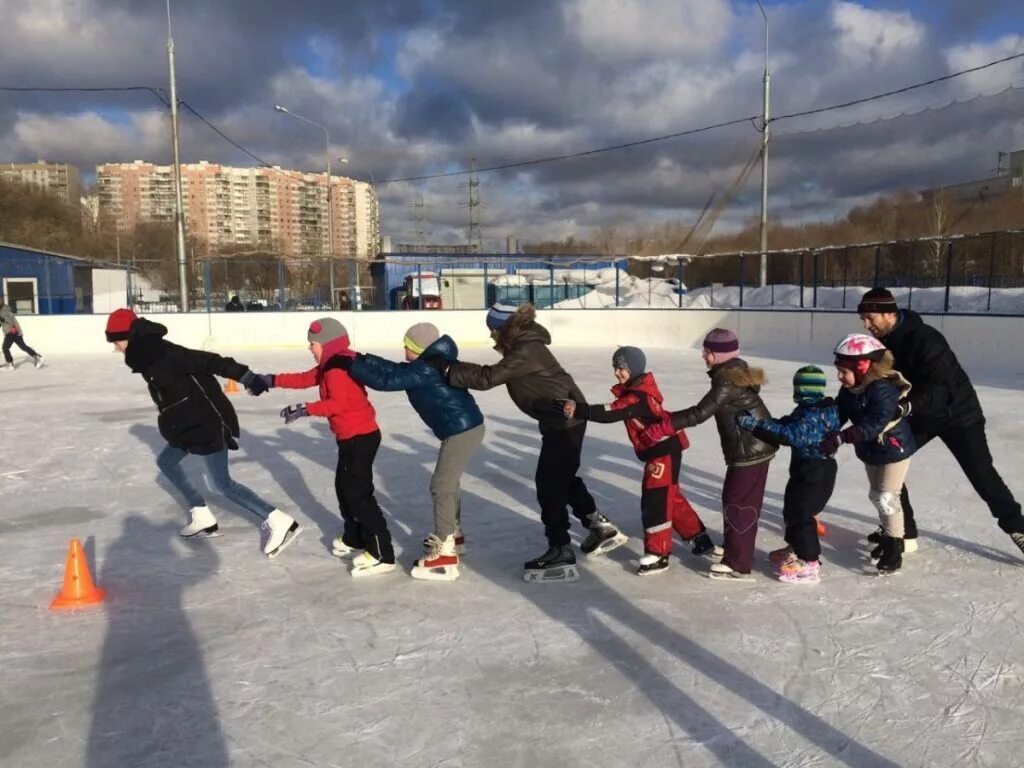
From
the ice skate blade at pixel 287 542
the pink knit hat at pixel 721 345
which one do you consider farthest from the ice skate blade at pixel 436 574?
the pink knit hat at pixel 721 345

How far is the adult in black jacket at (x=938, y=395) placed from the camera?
3855 millimetres

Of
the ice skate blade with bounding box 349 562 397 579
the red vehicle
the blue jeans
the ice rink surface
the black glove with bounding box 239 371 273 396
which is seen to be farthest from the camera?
the red vehicle

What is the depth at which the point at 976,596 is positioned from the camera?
Result: 3.73 meters

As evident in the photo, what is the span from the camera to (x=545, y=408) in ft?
13.1

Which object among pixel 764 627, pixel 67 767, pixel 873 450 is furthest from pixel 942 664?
pixel 67 767

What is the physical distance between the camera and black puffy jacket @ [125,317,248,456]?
14.2 ft

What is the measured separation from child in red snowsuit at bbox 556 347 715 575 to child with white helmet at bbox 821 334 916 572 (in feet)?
2.46

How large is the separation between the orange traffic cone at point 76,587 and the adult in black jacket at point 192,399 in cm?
82

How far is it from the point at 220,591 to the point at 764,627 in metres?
2.60

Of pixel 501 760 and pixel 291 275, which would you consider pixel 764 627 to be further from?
pixel 291 275

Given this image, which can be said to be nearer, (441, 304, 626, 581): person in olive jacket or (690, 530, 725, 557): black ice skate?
(441, 304, 626, 581): person in olive jacket

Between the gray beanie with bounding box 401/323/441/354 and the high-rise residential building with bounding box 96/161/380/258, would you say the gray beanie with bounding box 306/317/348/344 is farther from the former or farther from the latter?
the high-rise residential building with bounding box 96/161/380/258

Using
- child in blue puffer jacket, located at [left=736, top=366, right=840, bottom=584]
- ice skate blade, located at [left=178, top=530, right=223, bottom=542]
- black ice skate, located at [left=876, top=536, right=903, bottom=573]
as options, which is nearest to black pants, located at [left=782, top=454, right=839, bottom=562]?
child in blue puffer jacket, located at [left=736, top=366, right=840, bottom=584]

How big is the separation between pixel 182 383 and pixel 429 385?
153 centimetres
